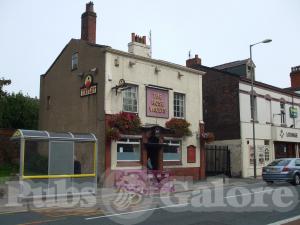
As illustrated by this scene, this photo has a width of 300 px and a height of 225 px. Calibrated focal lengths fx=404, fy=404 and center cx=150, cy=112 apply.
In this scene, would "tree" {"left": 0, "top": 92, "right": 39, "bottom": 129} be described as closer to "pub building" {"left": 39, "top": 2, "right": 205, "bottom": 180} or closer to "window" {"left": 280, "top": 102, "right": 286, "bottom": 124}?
"pub building" {"left": 39, "top": 2, "right": 205, "bottom": 180}

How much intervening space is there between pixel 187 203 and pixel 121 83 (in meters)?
9.41

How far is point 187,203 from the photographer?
13852mm

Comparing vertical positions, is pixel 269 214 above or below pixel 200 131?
below

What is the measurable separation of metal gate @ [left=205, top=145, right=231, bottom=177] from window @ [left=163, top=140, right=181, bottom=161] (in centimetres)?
497

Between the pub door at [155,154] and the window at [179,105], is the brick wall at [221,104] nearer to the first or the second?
the window at [179,105]

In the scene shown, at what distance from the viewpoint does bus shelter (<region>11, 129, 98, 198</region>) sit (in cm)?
1545

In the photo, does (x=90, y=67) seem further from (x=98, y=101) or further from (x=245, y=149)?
(x=245, y=149)

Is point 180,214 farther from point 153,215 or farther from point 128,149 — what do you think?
point 128,149

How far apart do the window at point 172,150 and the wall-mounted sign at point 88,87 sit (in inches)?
213

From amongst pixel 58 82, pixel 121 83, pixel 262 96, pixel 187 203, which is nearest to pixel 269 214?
pixel 187 203

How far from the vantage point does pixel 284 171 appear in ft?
68.4

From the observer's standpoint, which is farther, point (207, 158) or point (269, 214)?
point (207, 158)

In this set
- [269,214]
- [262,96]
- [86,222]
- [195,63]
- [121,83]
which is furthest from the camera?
[195,63]

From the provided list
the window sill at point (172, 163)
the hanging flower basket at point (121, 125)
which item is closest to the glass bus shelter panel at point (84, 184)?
the hanging flower basket at point (121, 125)
